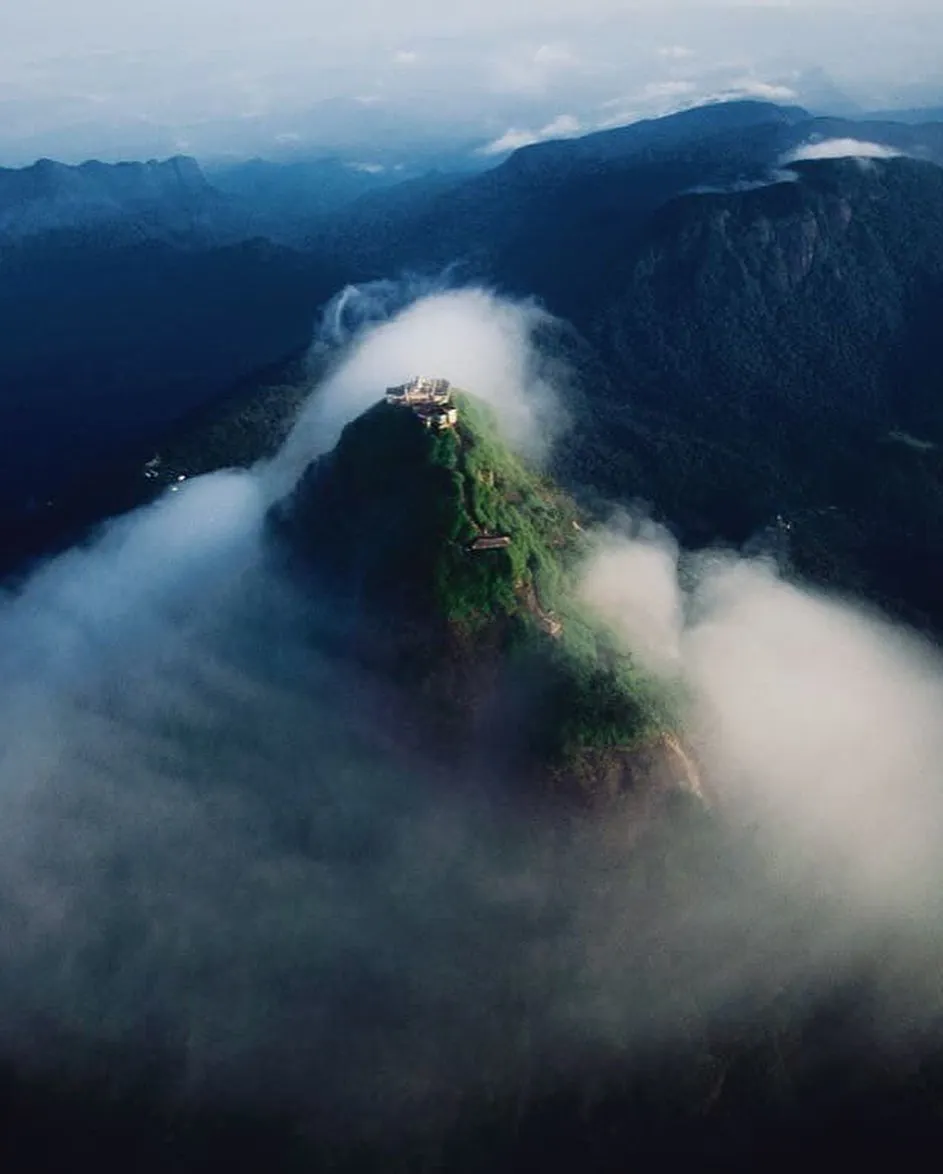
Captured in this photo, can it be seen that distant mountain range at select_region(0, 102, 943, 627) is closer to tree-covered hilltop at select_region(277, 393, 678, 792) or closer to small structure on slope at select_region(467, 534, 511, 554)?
tree-covered hilltop at select_region(277, 393, 678, 792)

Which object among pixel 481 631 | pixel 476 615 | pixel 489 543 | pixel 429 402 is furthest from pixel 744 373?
pixel 481 631

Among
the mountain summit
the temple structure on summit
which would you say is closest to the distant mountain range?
the temple structure on summit

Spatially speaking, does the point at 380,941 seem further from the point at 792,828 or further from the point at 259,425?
the point at 259,425

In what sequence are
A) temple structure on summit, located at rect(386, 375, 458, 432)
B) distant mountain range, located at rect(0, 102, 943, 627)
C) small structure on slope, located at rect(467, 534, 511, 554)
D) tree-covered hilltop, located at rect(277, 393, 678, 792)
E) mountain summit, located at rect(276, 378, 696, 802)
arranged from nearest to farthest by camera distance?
1. mountain summit, located at rect(276, 378, 696, 802)
2. tree-covered hilltop, located at rect(277, 393, 678, 792)
3. small structure on slope, located at rect(467, 534, 511, 554)
4. temple structure on summit, located at rect(386, 375, 458, 432)
5. distant mountain range, located at rect(0, 102, 943, 627)

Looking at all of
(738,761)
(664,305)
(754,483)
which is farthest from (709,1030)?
(664,305)

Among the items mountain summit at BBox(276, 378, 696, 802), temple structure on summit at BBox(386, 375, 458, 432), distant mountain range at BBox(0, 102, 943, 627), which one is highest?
temple structure on summit at BBox(386, 375, 458, 432)

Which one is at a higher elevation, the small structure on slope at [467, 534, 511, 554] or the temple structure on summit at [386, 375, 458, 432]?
the temple structure on summit at [386, 375, 458, 432]

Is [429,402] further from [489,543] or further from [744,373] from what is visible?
[744,373]
